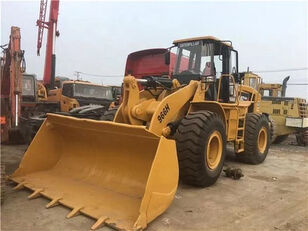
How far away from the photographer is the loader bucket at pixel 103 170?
3809 mm

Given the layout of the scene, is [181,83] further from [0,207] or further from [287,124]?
[287,124]

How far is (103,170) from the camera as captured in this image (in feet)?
16.2

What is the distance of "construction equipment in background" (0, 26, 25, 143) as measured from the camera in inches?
226

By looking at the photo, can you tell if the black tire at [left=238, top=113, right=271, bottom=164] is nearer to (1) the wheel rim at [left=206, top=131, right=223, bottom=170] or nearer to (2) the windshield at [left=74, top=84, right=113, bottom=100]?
(1) the wheel rim at [left=206, top=131, right=223, bottom=170]

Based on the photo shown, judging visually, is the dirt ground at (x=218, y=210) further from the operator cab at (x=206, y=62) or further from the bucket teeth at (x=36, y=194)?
the operator cab at (x=206, y=62)

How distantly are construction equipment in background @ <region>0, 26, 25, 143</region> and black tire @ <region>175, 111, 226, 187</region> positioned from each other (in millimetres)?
2780

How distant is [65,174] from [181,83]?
Answer: 9.17ft

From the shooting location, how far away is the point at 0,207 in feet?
13.8

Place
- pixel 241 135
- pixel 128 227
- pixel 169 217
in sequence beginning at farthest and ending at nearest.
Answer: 1. pixel 241 135
2. pixel 169 217
3. pixel 128 227

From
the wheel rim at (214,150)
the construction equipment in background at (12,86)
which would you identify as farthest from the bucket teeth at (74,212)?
the wheel rim at (214,150)

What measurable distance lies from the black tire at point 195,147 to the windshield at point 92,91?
25.1ft

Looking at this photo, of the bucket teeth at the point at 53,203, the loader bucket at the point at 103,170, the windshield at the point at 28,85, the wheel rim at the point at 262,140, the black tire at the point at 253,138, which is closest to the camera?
the loader bucket at the point at 103,170

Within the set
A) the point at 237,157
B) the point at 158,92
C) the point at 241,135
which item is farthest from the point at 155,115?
the point at 237,157

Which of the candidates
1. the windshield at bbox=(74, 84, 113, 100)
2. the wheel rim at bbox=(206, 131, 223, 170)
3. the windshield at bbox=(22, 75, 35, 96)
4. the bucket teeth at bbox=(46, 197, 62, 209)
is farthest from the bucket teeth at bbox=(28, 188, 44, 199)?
the windshield at bbox=(74, 84, 113, 100)
